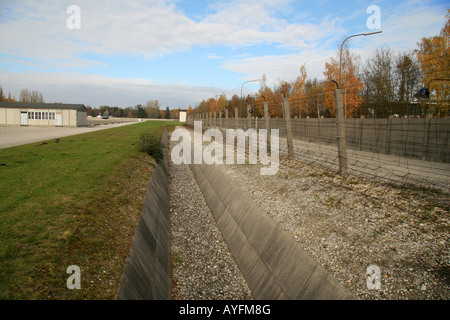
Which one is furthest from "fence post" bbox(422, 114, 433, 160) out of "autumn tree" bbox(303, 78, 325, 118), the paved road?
the paved road

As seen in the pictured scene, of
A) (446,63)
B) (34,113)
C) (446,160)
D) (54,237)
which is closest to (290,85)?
(446,63)

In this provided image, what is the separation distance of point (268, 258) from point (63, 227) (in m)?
4.84

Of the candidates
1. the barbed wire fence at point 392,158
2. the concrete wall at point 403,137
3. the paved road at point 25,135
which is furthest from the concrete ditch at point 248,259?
the paved road at point 25,135

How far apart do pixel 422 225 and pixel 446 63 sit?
2775cm

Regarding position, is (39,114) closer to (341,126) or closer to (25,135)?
(25,135)

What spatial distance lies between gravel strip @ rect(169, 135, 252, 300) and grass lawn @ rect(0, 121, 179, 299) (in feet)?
6.08

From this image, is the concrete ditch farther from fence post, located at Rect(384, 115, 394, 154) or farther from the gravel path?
Answer: fence post, located at Rect(384, 115, 394, 154)

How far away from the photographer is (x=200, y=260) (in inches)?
374

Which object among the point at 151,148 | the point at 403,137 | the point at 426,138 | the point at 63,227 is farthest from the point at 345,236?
Answer: the point at 151,148

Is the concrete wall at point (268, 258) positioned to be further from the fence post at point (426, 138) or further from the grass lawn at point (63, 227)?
the fence post at point (426, 138)

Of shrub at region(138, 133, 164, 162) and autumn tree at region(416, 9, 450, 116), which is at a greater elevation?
autumn tree at region(416, 9, 450, 116)

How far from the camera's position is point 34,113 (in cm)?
5147

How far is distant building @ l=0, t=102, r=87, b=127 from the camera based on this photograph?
50688 millimetres
